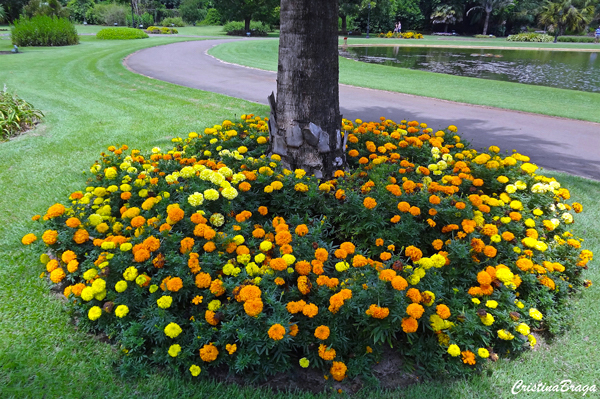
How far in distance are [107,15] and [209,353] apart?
198 feet

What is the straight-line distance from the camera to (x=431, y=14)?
198 ft

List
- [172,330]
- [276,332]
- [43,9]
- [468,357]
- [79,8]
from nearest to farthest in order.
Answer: [276,332] → [172,330] → [468,357] → [43,9] → [79,8]

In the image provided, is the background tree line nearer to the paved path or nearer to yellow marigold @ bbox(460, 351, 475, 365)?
the paved path

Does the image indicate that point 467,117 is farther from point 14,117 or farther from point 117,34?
point 117,34

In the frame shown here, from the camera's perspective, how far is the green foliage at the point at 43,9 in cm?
3106

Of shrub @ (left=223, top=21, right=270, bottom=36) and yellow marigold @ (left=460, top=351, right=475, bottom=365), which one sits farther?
shrub @ (left=223, top=21, right=270, bottom=36)

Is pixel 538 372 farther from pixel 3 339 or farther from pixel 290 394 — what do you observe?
pixel 3 339

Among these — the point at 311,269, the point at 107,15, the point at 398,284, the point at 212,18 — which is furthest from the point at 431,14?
the point at 398,284

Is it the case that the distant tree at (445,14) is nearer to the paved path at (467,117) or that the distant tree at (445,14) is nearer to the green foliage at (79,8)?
the green foliage at (79,8)

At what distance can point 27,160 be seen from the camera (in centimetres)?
557

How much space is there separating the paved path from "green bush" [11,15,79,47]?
11.7 metres

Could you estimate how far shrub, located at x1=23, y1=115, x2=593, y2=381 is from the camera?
230cm

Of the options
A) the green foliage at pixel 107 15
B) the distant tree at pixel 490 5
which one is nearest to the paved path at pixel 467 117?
the green foliage at pixel 107 15

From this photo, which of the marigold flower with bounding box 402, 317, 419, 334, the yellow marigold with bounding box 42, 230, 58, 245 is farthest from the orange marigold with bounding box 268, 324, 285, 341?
the yellow marigold with bounding box 42, 230, 58, 245
